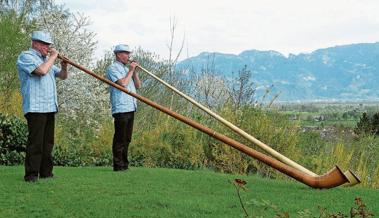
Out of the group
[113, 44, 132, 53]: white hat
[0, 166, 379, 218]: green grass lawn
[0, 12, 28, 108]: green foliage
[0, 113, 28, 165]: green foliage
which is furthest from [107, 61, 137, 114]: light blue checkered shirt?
[0, 12, 28, 108]: green foliage

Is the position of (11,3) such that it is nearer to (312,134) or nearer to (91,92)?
(91,92)

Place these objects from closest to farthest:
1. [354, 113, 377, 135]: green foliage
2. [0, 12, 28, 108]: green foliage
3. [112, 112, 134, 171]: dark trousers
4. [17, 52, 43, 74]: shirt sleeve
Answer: [17, 52, 43, 74]: shirt sleeve → [112, 112, 134, 171]: dark trousers → [354, 113, 377, 135]: green foliage → [0, 12, 28, 108]: green foliage

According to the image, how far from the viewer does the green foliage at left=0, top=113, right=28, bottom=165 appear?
10.2 metres

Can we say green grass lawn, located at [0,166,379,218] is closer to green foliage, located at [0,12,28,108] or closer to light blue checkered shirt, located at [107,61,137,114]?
light blue checkered shirt, located at [107,61,137,114]

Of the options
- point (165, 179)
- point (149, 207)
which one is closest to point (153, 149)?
point (165, 179)

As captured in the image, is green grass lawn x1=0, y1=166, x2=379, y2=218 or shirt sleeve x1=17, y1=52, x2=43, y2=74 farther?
shirt sleeve x1=17, y1=52, x2=43, y2=74

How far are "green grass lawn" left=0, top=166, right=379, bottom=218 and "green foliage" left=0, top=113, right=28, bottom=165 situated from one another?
4.35ft

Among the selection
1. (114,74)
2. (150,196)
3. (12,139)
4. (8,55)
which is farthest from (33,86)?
(8,55)

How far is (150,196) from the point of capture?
688 cm

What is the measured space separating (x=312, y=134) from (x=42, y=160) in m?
6.40

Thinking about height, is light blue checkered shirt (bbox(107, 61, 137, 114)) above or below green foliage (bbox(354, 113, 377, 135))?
above

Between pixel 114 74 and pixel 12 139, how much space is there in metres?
2.53

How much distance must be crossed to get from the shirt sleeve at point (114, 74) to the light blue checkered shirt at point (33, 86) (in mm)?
1364

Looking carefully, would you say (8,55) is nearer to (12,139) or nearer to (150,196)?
(12,139)
